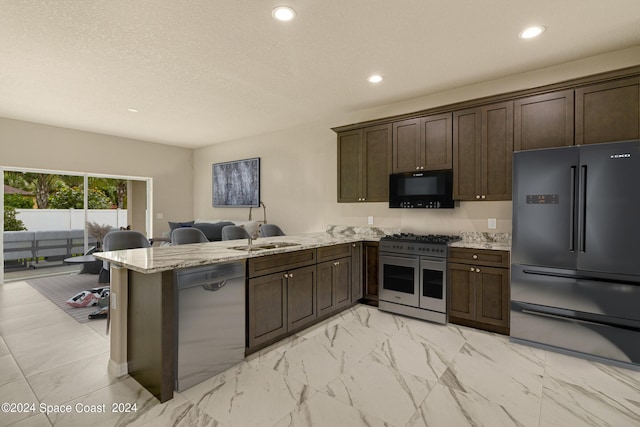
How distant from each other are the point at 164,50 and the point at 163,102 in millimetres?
1609

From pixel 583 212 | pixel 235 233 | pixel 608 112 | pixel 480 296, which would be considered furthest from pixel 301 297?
pixel 608 112

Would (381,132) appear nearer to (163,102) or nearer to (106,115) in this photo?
(163,102)

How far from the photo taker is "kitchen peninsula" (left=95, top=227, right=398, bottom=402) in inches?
79.7

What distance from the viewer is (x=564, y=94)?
2.99 m

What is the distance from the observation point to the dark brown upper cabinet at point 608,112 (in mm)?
2707

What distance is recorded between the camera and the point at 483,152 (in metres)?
3.43

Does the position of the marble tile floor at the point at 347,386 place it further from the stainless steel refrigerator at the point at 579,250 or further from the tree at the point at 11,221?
the tree at the point at 11,221

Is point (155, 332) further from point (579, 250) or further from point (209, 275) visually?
point (579, 250)

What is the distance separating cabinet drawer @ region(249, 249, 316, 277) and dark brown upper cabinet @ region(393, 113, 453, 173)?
68.2 inches

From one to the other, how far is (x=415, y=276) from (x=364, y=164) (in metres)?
1.67

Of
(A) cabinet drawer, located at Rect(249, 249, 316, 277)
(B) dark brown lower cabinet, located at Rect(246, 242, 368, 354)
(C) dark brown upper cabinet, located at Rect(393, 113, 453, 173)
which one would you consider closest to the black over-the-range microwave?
(C) dark brown upper cabinet, located at Rect(393, 113, 453, 173)

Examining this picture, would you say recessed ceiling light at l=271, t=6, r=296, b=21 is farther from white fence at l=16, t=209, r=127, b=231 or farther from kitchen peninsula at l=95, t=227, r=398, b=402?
white fence at l=16, t=209, r=127, b=231

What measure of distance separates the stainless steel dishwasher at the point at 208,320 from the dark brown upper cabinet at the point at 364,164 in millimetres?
2341

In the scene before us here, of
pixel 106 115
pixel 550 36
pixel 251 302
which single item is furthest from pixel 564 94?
pixel 106 115
